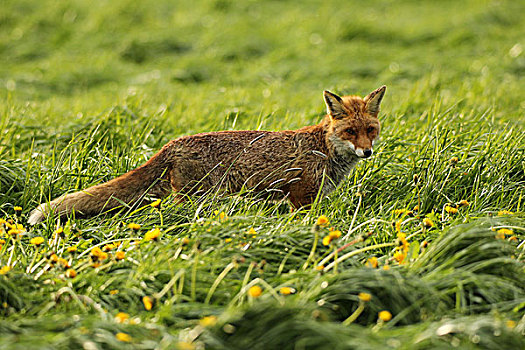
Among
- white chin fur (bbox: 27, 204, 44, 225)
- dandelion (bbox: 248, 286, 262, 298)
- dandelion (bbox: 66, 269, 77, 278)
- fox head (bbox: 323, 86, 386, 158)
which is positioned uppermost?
fox head (bbox: 323, 86, 386, 158)

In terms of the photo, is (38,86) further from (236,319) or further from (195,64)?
(236,319)

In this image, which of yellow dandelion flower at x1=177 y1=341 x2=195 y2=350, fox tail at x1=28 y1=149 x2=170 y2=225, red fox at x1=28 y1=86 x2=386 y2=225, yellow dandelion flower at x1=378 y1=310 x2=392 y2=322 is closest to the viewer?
yellow dandelion flower at x1=177 y1=341 x2=195 y2=350

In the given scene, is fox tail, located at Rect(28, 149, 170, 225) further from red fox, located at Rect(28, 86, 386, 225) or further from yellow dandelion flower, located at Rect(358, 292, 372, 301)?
yellow dandelion flower, located at Rect(358, 292, 372, 301)

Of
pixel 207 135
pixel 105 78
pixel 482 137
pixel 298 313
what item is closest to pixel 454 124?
pixel 482 137

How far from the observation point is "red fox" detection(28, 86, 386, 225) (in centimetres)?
452

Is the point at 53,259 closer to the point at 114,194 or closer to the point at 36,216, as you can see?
the point at 36,216

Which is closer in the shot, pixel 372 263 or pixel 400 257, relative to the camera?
pixel 372 263

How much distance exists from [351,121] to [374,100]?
10.9 inches

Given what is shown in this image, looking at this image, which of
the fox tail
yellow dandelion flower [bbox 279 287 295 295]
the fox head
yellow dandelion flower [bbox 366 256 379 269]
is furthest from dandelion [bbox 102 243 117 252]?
the fox head


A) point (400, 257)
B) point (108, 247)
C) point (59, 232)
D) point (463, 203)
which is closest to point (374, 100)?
point (463, 203)

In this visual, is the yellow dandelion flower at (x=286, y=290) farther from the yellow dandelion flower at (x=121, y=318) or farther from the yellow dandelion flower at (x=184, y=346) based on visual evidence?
the yellow dandelion flower at (x=121, y=318)

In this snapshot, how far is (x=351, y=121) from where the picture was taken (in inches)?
186

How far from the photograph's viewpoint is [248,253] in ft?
11.3

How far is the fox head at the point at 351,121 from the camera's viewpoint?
15.4 feet
